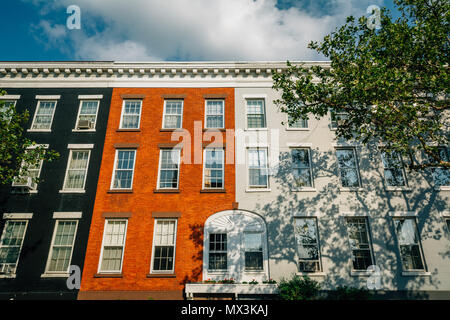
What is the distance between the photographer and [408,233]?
1466 cm

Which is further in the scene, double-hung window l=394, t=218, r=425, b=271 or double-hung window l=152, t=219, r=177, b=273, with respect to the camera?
double-hung window l=152, t=219, r=177, b=273

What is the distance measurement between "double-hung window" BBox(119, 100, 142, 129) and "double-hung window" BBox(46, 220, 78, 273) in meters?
6.69

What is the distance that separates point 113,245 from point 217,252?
232 inches

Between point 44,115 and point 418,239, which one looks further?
point 44,115

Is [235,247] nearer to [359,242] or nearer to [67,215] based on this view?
[359,242]

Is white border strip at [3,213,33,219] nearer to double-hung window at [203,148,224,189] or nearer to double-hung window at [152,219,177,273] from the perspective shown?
double-hung window at [152,219,177,273]

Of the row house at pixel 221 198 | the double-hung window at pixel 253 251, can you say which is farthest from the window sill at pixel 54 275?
the double-hung window at pixel 253 251

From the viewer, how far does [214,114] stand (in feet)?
57.3

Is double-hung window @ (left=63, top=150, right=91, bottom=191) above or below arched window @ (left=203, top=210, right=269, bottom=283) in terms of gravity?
above

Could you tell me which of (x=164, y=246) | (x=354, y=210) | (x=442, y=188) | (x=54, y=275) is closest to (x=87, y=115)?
(x=54, y=275)

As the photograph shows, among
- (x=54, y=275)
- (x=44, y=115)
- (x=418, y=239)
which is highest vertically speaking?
(x=44, y=115)

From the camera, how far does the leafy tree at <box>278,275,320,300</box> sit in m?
12.6

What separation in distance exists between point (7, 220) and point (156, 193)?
8.71 metres

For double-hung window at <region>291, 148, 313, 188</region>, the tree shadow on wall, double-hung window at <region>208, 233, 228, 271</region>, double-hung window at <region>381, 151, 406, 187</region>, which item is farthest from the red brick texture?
double-hung window at <region>381, 151, 406, 187</region>
